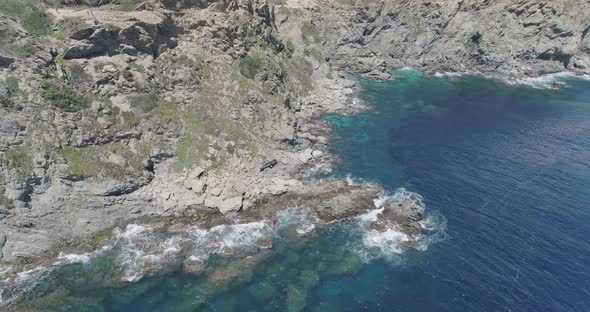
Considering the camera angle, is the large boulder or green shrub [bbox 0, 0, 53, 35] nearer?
green shrub [bbox 0, 0, 53, 35]


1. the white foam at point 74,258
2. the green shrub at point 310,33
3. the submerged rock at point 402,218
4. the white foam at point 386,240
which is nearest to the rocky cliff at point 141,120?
the white foam at point 74,258

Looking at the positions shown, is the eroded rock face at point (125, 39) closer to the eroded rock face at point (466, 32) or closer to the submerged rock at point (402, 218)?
the submerged rock at point (402, 218)

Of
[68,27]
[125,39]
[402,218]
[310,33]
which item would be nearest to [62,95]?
[68,27]

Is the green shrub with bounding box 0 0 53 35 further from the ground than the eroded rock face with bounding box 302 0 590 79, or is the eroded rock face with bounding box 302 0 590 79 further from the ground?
the green shrub with bounding box 0 0 53 35

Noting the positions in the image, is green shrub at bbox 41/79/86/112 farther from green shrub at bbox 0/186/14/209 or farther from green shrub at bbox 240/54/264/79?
green shrub at bbox 240/54/264/79

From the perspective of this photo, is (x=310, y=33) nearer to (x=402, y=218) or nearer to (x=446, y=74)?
(x=446, y=74)

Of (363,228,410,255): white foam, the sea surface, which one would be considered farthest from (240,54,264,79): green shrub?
(363,228,410,255): white foam
